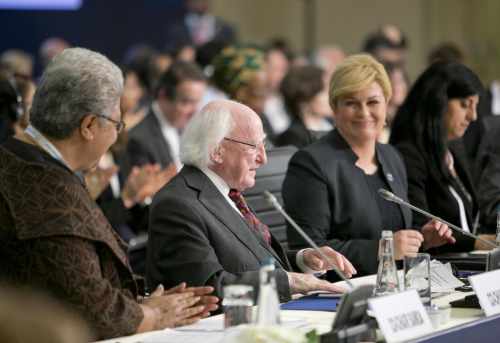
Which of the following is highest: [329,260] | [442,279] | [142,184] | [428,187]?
[329,260]

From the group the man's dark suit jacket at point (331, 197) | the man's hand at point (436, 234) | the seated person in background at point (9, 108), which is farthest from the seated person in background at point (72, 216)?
the seated person in background at point (9, 108)

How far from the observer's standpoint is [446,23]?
13914mm

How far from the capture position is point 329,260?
363 centimetres

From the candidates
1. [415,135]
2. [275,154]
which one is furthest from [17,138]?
[415,135]

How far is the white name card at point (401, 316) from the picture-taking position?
109 inches

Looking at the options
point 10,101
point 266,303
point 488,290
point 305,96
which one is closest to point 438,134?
point 488,290

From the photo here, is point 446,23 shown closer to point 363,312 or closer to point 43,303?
point 363,312

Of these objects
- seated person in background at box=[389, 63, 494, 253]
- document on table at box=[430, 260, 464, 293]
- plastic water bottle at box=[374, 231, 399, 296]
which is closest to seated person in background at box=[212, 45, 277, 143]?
seated person in background at box=[389, 63, 494, 253]

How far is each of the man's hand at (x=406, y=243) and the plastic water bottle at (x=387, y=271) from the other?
0.60m

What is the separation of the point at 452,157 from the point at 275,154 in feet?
2.86

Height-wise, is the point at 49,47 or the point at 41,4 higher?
the point at 41,4

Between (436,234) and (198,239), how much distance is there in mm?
1201

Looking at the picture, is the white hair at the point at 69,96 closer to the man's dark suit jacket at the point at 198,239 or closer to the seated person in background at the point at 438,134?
the man's dark suit jacket at the point at 198,239

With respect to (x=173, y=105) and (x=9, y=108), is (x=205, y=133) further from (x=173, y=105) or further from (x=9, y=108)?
(x=173, y=105)
